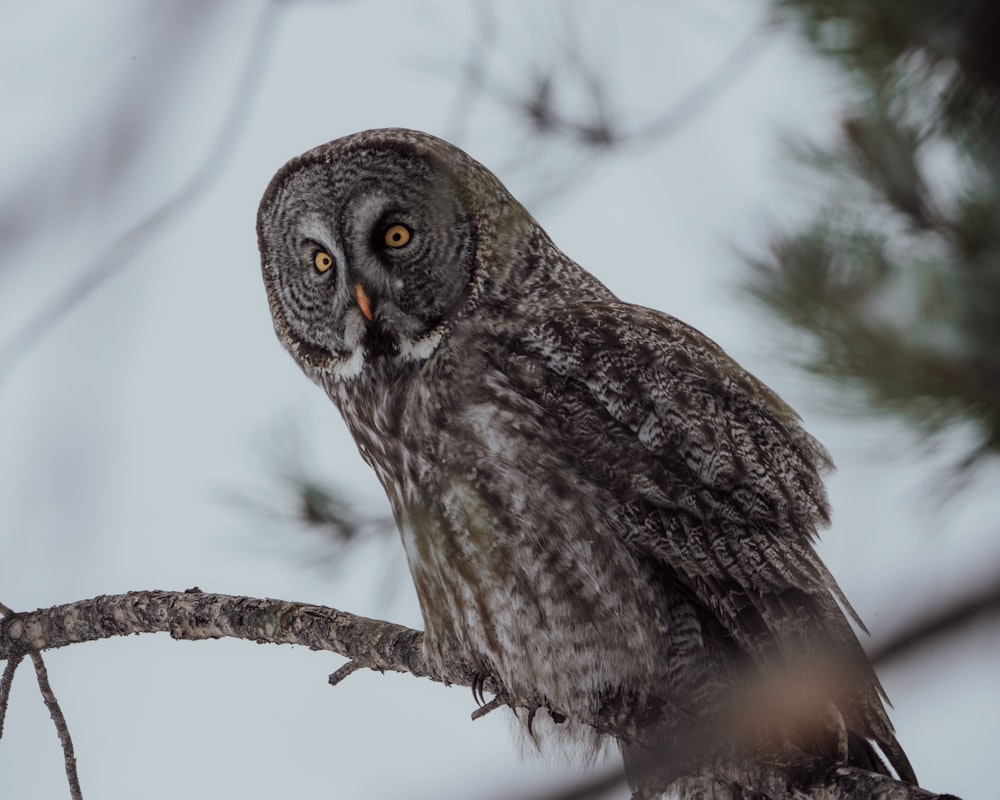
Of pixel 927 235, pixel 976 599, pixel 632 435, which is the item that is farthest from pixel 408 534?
pixel 976 599

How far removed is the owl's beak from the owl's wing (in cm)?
38

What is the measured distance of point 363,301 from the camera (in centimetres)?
246

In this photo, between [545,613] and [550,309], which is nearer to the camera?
[545,613]

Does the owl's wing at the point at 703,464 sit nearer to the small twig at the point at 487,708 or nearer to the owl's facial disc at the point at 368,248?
the owl's facial disc at the point at 368,248

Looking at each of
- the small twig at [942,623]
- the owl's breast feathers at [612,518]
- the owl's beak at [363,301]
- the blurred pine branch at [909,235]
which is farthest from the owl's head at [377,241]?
the small twig at [942,623]

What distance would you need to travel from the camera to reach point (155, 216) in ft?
2.75

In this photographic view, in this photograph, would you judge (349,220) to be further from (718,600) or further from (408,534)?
(718,600)

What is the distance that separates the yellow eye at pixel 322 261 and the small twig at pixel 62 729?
1037 mm

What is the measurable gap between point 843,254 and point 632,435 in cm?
120

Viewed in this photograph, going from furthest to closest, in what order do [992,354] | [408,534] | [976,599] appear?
[408,534]
[992,354]
[976,599]

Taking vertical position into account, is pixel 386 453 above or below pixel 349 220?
below

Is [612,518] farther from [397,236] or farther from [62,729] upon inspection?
[62,729]

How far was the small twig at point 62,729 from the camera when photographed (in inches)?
81.0

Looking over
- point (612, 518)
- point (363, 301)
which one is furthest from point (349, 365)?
point (612, 518)
